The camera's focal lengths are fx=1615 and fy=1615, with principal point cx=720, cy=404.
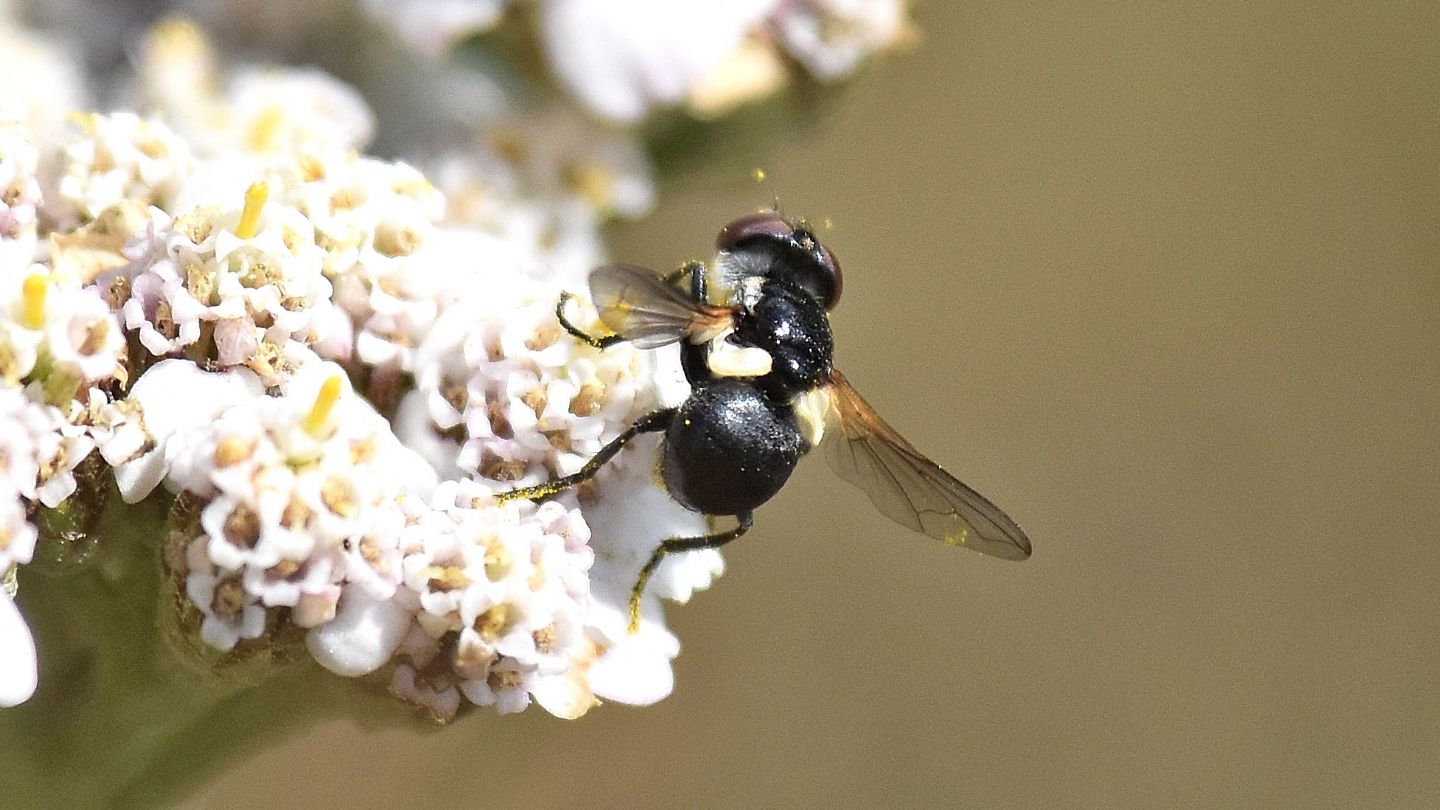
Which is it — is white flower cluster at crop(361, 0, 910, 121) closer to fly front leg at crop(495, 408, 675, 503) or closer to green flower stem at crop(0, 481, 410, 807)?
fly front leg at crop(495, 408, 675, 503)

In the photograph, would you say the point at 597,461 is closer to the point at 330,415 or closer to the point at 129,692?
the point at 330,415

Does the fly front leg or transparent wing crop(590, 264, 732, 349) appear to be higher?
transparent wing crop(590, 264, 732, 349)

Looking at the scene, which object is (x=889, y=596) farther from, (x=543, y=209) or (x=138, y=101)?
(x=138, y=101)

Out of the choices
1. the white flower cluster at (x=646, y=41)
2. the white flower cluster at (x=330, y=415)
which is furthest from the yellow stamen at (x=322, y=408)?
the white flower cluster at (x=646, y=41)

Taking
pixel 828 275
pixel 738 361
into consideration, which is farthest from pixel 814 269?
pixel 738 361

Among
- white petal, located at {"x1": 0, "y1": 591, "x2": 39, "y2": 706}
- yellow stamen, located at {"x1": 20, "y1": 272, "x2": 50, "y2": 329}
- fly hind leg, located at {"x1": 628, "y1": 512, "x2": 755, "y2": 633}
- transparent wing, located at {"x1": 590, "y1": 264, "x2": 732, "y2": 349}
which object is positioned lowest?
white petal, located at {"x1": 0, "y1": 591, "x2": 39, "y2": 706}

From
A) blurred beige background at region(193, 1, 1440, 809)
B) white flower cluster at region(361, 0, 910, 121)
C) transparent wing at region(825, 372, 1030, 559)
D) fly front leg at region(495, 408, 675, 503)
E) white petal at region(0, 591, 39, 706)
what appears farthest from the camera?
blurred beige background at region(193, 1, 1440, 809)

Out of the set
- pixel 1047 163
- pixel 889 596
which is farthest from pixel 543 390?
pixel 1047 163

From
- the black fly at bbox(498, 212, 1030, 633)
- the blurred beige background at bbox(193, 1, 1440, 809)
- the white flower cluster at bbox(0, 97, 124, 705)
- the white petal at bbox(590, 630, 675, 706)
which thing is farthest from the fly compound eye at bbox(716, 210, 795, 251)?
the blurred beige background at bbox(193, 1, 1440, 809)
